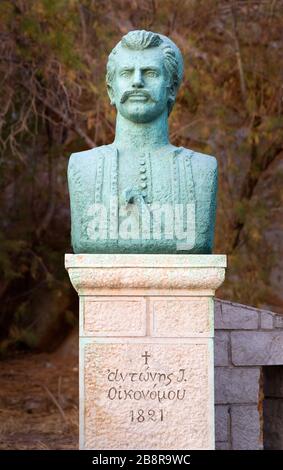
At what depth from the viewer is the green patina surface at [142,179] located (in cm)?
451

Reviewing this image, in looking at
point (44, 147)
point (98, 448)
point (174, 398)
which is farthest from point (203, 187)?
point (44, 147)

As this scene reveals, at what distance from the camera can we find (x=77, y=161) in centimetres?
464

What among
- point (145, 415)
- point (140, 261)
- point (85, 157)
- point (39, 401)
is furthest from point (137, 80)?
point (39, 401)

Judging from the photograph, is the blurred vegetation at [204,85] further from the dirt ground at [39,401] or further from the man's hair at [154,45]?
the man's hair at [154,45]

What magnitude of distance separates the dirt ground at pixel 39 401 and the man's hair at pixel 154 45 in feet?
11.9

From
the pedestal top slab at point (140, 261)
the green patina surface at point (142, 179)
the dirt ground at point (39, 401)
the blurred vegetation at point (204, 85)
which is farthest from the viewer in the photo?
the blurred vegetation at point (204, 85)

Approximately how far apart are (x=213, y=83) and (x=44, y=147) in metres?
2.08

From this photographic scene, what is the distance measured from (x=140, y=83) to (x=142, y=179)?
43 centimetres

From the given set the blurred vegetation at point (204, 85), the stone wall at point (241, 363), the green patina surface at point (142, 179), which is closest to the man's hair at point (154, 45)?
the green patina surface at point (142, 179)

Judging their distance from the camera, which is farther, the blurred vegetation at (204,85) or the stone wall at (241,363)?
the blurred vegetation at (204,85)

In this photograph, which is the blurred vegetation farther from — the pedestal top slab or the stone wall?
the pedestal top slab

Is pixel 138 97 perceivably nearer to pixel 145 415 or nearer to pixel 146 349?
pixel 146 349

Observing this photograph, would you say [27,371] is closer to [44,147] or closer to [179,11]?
[44,147]

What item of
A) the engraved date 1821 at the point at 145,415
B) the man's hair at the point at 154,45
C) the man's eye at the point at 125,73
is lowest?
the engraved date 1821 at the point at 145,415
